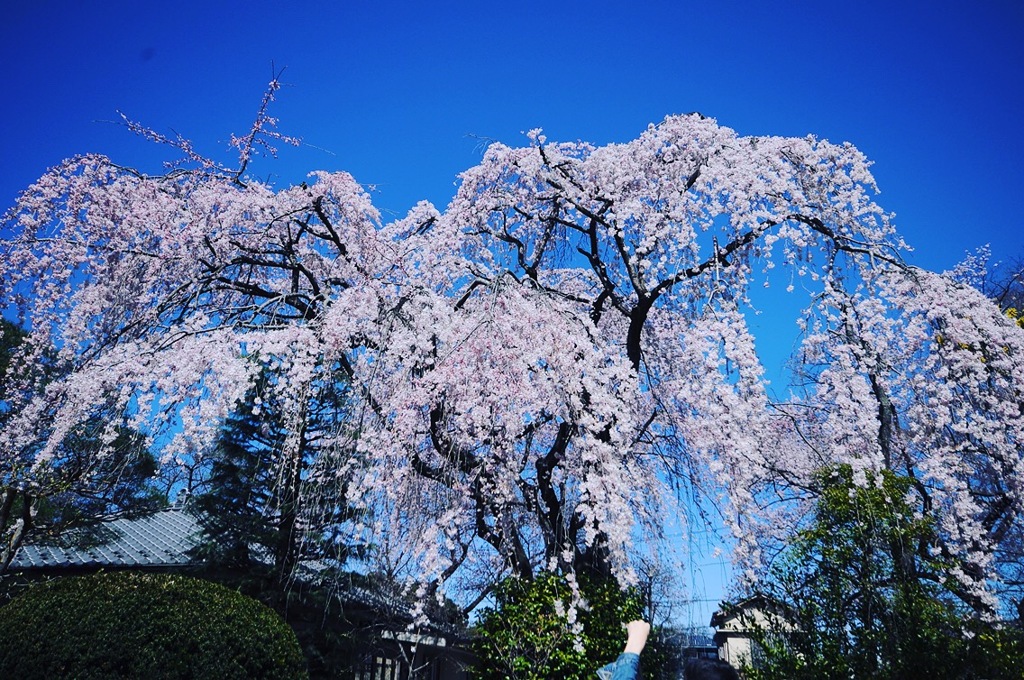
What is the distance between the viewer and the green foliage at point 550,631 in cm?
568

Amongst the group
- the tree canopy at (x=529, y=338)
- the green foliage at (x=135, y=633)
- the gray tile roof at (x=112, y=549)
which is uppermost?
the tree canopy at (x=529, y=338)

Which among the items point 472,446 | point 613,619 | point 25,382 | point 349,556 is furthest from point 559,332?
point 25,382

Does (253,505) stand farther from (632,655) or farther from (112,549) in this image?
(632,655)

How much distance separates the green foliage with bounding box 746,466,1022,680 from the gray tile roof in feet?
25.1

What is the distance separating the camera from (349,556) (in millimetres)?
9039

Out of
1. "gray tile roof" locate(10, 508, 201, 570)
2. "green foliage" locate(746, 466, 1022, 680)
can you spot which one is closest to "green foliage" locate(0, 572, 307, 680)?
"green foliage" locate(746, 466, 1022, 680)

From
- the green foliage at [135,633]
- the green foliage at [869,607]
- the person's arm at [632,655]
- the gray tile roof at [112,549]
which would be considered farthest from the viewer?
the gray tile roof at [112,549]

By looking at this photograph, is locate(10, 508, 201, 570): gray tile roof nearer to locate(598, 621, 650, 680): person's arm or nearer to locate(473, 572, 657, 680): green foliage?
locate(473, 572, 657, 680): green foliage

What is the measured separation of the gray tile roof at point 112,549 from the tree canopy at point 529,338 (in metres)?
2.35

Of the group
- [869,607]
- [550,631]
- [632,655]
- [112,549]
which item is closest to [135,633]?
[550,631]

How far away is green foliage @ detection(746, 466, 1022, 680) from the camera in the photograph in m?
5.00

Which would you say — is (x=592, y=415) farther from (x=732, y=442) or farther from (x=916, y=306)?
(x=916, y=306)

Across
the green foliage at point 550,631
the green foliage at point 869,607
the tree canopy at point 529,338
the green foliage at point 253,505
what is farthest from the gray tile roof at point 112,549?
the green foliage at point 869,607

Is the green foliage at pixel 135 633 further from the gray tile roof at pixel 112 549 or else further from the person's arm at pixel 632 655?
the gray tile roof at pixel 112 549
